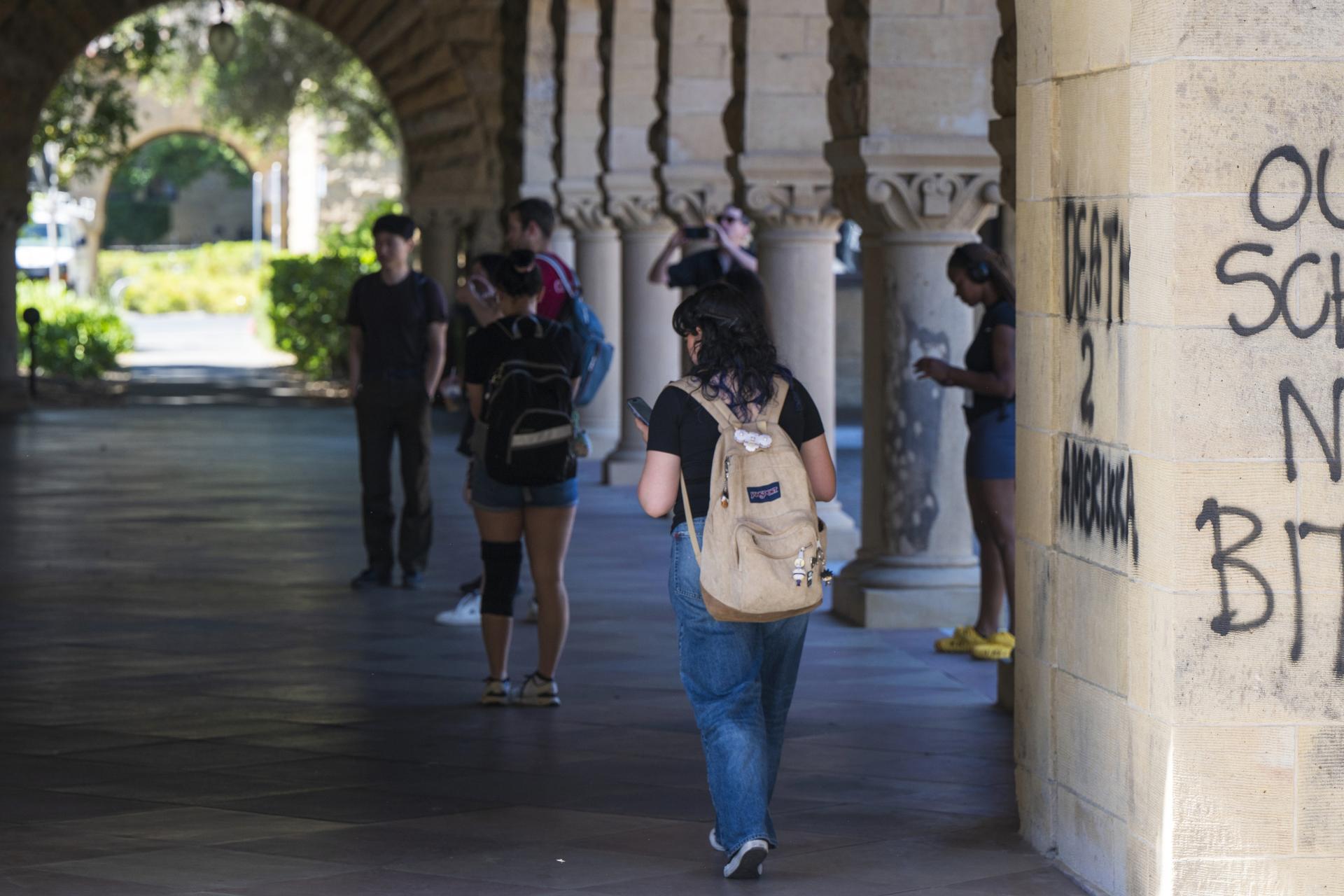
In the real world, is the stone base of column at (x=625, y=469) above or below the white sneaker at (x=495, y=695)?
above

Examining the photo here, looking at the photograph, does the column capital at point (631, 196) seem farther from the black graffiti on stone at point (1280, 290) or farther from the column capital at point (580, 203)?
the black graffiti on stone at point (1280, 290)

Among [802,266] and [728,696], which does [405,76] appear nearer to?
[802,266]

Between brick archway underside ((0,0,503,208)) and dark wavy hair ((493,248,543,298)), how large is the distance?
15.3 meters

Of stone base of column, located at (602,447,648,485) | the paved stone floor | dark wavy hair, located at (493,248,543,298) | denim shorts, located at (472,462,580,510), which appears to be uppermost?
dark wavy hair, located at (493,248,543,298)

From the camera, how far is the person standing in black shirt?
917cm

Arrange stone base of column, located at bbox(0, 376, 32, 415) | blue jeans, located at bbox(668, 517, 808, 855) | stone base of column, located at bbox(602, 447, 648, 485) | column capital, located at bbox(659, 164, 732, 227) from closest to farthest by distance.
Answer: blue jeans, located at bbox(668, 517, 808, 855) → column capital, located at bbox(659, 164, 732, 227) → stone base of column, located at bbox(602, 447, 648, 485) → stone base of column, located at bbox(0, 376, 32, 415)

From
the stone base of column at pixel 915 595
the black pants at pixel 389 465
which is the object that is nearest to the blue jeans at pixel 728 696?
the stone base of column at pixel 915 595

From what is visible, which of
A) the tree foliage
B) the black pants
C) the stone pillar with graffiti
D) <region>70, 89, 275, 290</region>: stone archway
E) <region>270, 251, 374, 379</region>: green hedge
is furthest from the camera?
<region>70, 89, 275, 290</region>: stone archway

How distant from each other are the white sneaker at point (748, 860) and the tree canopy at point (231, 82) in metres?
20.3

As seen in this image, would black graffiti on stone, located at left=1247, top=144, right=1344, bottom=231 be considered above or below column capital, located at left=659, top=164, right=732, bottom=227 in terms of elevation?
below

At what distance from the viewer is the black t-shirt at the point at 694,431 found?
4.76m

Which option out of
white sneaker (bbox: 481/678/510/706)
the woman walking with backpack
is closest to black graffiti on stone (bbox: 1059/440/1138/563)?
the woman walking with backpack

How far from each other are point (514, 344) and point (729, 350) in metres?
2.06

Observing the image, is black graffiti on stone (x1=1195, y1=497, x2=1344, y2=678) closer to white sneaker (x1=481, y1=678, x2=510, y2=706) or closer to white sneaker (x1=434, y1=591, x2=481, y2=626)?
white sneaker (x1=481, y1=678, x2=510, y2=706)
